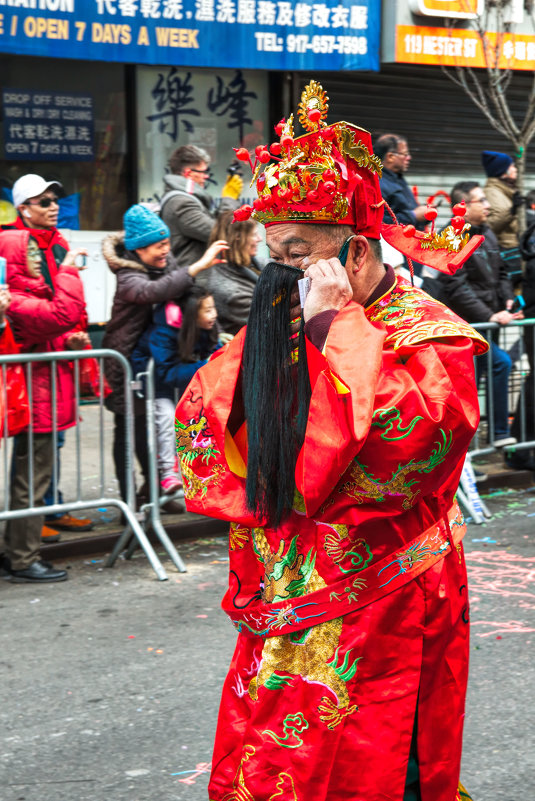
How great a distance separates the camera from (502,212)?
32.7 feet

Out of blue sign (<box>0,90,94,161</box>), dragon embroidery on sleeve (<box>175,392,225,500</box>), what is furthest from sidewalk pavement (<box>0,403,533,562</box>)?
dragon embroidery on sleeve (<box>175,392,225,500</box>)

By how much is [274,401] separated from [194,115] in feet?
31.6

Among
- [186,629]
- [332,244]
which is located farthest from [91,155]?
[332,244]

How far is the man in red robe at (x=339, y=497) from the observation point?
2.27 m

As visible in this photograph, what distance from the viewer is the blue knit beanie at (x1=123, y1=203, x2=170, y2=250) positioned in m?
6.82

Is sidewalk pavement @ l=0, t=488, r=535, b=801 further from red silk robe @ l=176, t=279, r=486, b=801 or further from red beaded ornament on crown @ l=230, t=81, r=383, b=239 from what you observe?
red beaded ornament on crown @ l=230, t=81, r=383, b=239

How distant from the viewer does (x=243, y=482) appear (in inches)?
98.3

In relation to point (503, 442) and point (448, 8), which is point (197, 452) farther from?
point (448, 8)

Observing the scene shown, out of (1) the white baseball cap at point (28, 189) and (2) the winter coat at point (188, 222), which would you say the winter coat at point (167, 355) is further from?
(2) the winter coat at point (188, 222)

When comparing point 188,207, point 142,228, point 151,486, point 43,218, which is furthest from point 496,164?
point 151,486

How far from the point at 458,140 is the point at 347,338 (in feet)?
39.7

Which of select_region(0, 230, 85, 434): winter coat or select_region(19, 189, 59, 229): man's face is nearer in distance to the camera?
select_region(0, 230, 85, 434): winter coat

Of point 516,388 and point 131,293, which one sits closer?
point 131,293

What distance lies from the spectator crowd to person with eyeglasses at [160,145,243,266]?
0.01 metres
